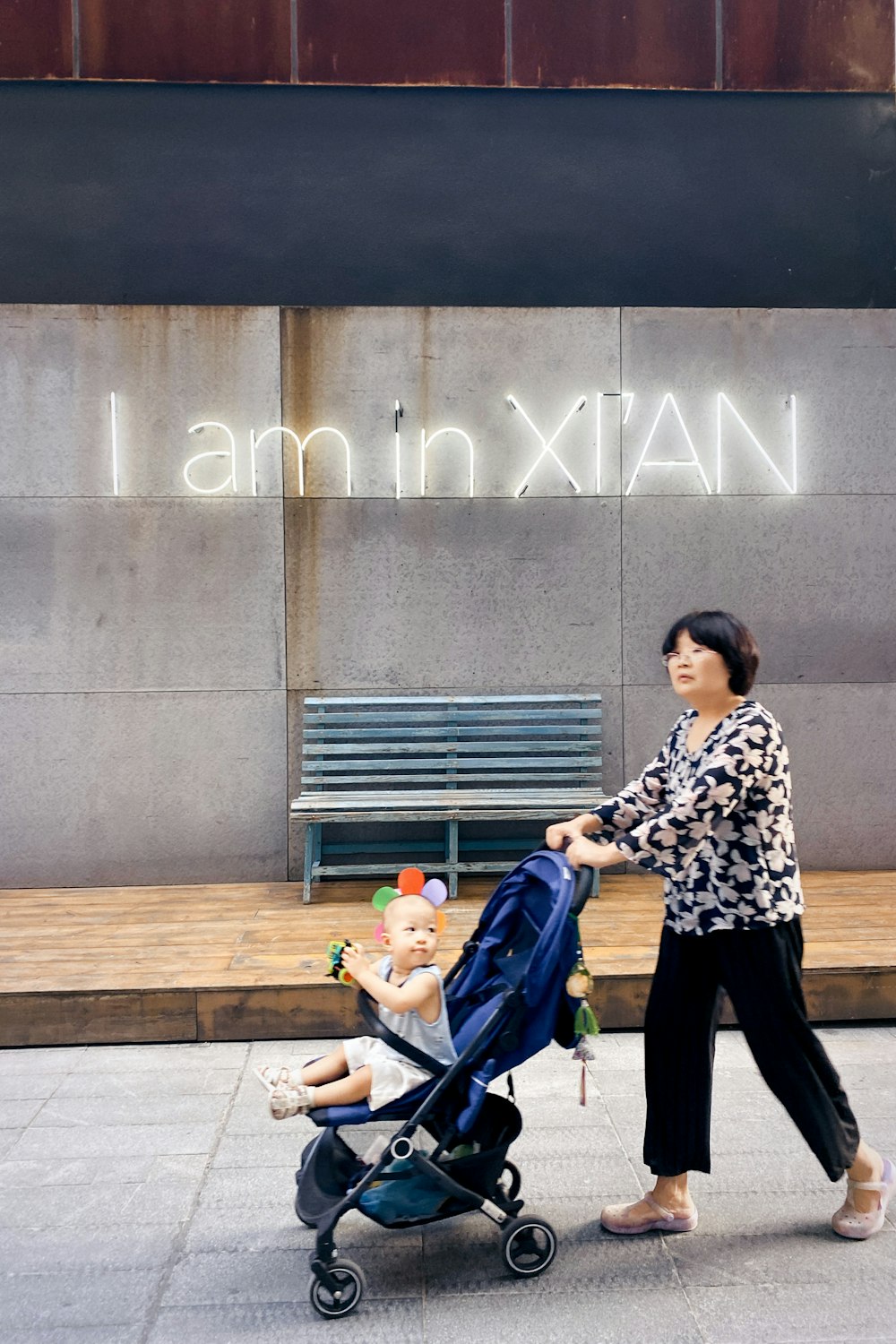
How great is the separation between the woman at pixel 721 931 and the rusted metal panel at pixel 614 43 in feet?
16.6

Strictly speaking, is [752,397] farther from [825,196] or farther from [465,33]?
[465,33]

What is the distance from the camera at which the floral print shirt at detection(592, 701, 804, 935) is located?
273cm

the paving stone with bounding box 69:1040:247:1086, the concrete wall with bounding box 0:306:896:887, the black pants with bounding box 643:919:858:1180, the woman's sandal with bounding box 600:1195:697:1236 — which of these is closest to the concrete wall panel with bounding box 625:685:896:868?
the concrete wall with bounding box 0:306:896:887

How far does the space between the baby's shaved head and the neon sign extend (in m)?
3.98

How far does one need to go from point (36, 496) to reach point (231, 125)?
8.27ft

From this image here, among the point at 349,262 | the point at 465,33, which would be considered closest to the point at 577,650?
the point at 349,262

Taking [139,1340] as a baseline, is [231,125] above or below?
above

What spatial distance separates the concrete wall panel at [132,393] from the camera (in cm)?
631

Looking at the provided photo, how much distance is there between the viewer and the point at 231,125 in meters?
6.52

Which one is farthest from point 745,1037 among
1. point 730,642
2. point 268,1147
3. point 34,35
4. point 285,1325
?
point 34,35

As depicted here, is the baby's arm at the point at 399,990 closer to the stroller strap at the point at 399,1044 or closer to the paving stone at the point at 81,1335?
the stroller strap at the point at 399,1044

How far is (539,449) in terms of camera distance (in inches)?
A: 255

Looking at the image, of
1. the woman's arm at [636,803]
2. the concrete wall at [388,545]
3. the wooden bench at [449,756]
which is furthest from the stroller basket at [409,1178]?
the concrete wall at [388,545]

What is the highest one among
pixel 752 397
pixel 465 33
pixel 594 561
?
pixel 465 33
